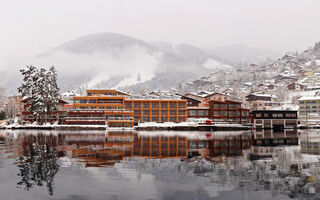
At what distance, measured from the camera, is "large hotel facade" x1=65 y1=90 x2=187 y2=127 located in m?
112

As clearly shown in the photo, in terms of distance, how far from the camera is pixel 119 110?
115 meters

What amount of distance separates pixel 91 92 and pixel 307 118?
329ft

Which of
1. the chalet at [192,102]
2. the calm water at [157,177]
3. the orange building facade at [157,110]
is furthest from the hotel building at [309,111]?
the calm water at [157,177]

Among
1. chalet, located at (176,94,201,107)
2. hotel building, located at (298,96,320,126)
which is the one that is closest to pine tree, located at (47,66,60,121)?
chalet, located at (176,94,201,107)

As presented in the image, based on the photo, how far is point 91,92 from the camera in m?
122

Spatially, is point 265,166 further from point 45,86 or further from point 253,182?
point 45,86

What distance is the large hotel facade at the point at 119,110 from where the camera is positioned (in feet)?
368

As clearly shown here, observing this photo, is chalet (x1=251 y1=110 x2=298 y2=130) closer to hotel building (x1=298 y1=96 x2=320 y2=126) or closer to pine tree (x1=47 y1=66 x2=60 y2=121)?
hotel building (x1=298 y1=96 x2=320 y2=126)

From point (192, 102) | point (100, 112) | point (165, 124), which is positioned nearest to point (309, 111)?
point (192, 102)

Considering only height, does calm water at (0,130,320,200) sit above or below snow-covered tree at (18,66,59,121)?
below

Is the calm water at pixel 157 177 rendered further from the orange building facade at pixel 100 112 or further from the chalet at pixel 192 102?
the chalet at pixel 192 102

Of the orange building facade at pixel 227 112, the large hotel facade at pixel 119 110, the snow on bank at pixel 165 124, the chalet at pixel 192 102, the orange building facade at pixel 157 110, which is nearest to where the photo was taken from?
the snow on bank at pixel 165 124

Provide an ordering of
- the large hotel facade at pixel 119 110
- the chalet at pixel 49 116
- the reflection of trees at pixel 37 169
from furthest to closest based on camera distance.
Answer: the chalet at pixel 49 116 → the large hotel facade at pixel 119 110 → the reflection of trees at pixel 37 169

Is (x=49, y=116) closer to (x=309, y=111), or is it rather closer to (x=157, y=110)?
(x=157, y=110)
